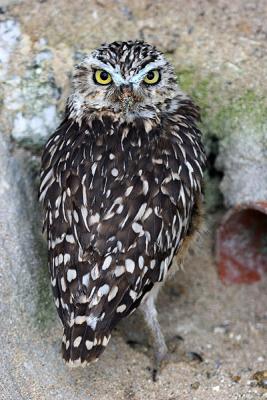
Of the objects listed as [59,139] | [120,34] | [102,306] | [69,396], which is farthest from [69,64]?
[69,396]

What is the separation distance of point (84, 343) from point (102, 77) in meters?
1.41

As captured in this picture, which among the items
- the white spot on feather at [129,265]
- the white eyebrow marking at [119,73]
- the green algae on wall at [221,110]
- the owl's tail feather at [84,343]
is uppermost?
the white eyebrow marking at [119,73]

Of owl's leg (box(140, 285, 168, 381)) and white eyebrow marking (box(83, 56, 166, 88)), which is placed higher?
white eyebrow marking (box(83, 56, 166, 88))

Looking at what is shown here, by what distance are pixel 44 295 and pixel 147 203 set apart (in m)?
0.85

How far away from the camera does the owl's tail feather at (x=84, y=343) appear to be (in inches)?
151

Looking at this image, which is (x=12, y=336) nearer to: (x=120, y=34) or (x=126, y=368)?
(x=126, y=368)

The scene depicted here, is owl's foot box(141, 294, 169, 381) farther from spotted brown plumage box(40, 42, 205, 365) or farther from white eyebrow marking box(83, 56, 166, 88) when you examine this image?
white eyebrow marking box(83, 56, 166, 88)

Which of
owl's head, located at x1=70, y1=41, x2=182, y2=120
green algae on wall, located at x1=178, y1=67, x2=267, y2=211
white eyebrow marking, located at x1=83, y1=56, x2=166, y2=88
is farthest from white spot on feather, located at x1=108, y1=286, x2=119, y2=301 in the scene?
green algae on wall, located at x1=178, y1=67, x2=267, y2=211

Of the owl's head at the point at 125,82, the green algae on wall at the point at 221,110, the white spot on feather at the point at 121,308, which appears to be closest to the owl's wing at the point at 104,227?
the white spot on feather at the point at 121,308

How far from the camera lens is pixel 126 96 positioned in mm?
4129

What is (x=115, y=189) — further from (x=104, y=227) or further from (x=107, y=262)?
(x=107, y=262)

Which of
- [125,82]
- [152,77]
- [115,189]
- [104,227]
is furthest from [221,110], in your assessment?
[104,227]

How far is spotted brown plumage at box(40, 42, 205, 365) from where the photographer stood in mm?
3893

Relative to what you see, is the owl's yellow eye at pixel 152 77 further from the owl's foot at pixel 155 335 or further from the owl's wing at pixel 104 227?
the owl's foot at pixel 155 335
